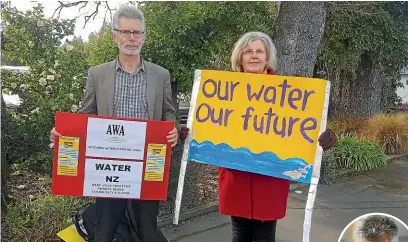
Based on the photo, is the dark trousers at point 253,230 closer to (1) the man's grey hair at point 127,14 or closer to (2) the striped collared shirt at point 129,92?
(2) the striped collared shirt at point 129,92

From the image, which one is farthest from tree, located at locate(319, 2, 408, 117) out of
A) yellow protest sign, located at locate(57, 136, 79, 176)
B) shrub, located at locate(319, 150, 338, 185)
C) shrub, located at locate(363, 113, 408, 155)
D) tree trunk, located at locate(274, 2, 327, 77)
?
yellow protest sign, located at locate(57, 136, 79, 176)

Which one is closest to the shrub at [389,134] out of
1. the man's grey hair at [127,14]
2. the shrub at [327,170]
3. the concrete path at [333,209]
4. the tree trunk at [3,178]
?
the concrete path at [333,209]

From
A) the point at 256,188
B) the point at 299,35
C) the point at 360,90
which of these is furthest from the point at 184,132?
the point at 360,90

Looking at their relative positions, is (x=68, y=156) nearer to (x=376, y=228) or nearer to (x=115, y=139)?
(x=115, y=139)

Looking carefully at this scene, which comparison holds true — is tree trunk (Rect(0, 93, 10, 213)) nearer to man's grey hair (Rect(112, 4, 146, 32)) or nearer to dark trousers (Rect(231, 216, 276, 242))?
man's grey hair (Rect(112, 4, 146, 32))

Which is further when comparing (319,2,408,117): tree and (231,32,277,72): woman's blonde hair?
(319,2,408,117): tree

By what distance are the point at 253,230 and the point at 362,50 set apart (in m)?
8.42

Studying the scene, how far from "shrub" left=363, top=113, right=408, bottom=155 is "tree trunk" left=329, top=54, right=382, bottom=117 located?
217cm

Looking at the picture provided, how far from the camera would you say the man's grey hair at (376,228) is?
8.48 ft

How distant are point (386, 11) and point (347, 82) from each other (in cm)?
285

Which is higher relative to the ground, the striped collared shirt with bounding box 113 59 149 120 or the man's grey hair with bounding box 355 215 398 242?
the striped collared shirt with bounding box 113 59 149 120

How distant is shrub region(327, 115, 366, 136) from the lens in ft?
31.8

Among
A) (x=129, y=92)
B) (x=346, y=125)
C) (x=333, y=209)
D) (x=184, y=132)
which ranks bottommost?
(x=333, y=209)

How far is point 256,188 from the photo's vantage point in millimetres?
2805
